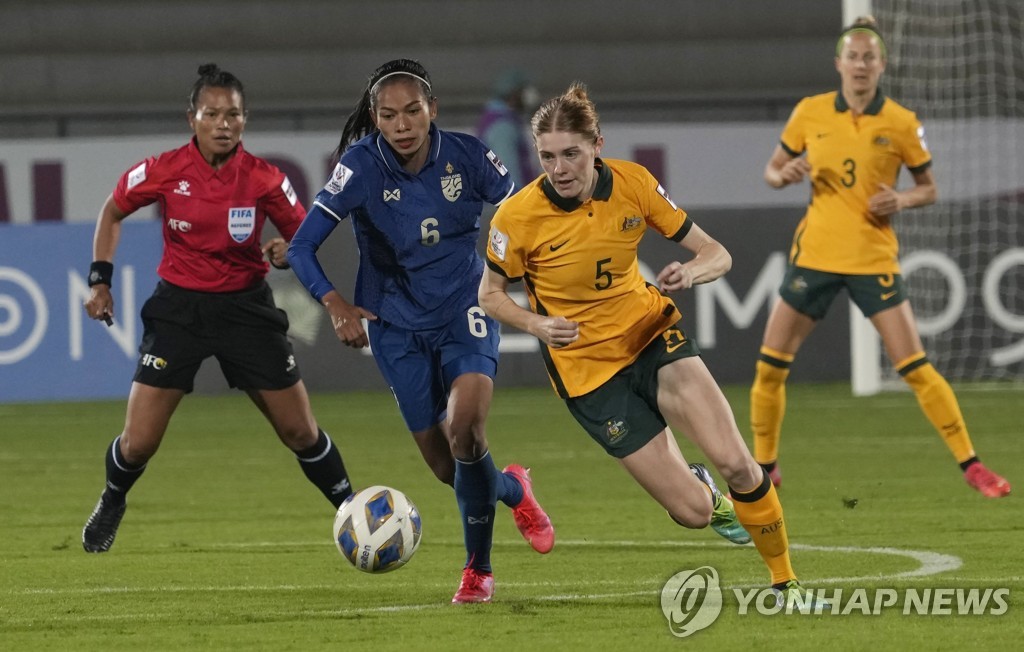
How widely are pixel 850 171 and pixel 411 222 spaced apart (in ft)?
11.1

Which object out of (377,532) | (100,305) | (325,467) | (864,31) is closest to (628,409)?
(377,532)

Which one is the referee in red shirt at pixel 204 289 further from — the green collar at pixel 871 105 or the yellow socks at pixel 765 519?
the green collar at pixel 871 105

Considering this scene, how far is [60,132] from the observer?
17797 millimetres

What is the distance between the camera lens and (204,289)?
7367 millimetres

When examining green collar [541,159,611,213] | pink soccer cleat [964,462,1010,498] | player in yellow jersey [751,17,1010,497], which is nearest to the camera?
green collar [541,159,611,213]

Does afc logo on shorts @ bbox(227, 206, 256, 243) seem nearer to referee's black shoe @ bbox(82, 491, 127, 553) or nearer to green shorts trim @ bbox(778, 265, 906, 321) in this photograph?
referee's black shoe @ bbox(82, 491, 127, 553)

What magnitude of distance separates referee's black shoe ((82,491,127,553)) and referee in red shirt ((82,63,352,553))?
79 mm

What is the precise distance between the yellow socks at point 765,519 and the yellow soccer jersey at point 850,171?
3399mm

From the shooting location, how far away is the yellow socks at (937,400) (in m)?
8.75

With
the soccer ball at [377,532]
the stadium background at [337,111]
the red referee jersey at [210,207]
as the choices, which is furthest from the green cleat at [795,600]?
the stadium background at [337,111]

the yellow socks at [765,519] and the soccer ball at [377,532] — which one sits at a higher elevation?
the yellow socks at [765,519]

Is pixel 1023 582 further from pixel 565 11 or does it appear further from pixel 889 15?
pixel 565 11

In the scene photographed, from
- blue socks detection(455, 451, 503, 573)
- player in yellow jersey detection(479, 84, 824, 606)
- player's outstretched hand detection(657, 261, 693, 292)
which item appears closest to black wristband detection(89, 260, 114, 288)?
blue socks detection(455, 451, 503, 573)

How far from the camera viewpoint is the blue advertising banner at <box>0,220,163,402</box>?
14.9 m
